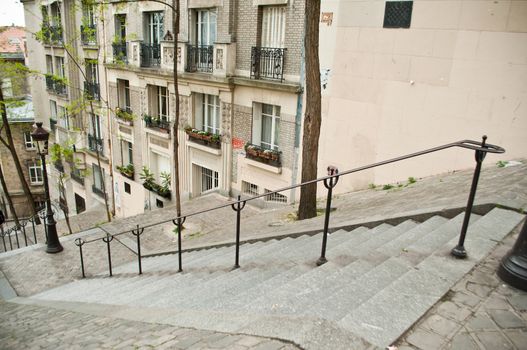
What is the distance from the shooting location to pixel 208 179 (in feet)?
52.5

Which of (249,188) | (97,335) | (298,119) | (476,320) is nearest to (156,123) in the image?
(249,188)

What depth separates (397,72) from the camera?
899cm

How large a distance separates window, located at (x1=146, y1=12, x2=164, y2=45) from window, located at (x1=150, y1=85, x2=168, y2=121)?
1969mm

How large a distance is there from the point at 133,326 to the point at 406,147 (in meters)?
7.45

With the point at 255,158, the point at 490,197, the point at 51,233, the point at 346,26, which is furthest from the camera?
the point at 255,158

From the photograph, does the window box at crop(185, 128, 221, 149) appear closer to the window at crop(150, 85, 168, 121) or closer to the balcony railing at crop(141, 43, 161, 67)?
the window at crop(150, 85, 168, 121)

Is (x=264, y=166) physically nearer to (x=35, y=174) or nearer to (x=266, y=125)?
(x=266, y=125)

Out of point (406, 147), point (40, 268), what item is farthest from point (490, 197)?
point (40, 268)

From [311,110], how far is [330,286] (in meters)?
4.56

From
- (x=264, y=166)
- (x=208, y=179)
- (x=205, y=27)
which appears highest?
(x=205, y=27)

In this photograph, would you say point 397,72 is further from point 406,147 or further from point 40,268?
point 40,268

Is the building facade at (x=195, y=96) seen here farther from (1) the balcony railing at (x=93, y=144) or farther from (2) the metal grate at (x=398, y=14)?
(2) the metal grate at (x=398, y=14)

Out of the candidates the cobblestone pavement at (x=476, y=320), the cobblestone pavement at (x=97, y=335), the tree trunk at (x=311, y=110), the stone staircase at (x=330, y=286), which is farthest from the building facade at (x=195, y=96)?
the cobblestone pavement at (x=476, y=320)

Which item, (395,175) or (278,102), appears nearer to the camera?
(395,175)
